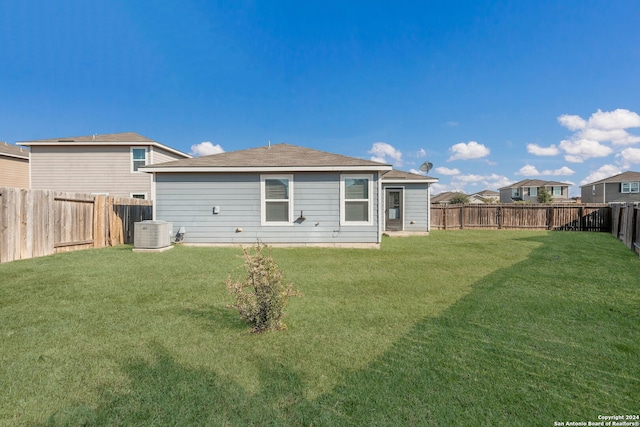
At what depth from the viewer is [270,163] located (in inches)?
370

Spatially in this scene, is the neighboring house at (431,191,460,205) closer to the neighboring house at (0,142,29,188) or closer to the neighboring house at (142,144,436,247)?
the neighboring house at (142,144,436,247)

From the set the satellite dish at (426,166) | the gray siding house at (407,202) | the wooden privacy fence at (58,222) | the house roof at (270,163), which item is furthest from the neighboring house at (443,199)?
the wooden privacy fence at (58,222)

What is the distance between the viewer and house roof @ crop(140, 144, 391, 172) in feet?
30.0

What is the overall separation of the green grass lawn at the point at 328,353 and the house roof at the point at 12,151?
1877 centimetres

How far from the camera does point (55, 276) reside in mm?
5473

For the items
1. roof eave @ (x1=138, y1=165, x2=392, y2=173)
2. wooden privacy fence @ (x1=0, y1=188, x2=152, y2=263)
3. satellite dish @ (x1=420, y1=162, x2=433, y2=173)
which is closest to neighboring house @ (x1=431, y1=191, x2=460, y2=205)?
satellite dish @ (x1=420, y1=162, x2=433, y2=173)

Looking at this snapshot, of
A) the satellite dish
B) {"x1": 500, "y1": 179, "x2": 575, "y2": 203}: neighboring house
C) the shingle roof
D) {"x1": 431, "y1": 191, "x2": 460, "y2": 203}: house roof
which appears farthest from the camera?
{"x1": 431, "y1": 191, "x2": 460, "y2": 203}: house roof

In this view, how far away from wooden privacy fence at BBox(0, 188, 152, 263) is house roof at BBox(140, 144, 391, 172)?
2075 mm

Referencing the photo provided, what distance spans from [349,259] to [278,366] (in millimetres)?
5078

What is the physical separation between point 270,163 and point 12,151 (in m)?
20.3

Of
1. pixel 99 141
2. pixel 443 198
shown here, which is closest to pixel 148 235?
pixel 99 141

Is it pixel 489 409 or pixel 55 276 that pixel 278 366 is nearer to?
pixel 489 409

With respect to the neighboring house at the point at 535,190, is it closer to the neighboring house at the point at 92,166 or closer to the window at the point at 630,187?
the window at the point at 630,187

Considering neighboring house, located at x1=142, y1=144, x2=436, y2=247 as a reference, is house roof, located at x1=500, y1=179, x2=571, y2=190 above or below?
above
